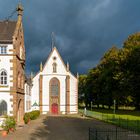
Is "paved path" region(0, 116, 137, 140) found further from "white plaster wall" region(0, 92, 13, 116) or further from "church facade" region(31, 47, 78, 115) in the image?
"church facade" region(31, 47, 78, 115)

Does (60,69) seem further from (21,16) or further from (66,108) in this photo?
(21,16)

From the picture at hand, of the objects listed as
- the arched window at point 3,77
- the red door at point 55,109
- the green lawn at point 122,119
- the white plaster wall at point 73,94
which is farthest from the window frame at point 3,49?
the red door at point 55,109

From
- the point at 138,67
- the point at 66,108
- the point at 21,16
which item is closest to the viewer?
the point at 21,16

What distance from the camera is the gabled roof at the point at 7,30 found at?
45.5 metres

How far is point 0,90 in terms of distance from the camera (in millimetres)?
45000

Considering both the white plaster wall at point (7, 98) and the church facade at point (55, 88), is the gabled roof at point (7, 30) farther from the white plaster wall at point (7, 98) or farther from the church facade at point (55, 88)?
the church facade at point (55, 88)

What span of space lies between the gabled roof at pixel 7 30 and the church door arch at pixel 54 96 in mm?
40522

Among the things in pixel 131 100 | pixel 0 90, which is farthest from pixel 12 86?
pixel 131 100

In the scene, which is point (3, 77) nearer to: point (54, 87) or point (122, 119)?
point (122, 119)

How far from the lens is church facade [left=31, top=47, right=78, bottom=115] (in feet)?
291

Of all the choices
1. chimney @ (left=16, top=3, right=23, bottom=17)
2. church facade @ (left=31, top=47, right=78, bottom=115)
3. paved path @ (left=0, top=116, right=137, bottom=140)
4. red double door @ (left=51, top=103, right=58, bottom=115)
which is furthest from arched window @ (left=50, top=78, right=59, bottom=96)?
paved path @ (left=0, top=116, right=137, bottom=140)

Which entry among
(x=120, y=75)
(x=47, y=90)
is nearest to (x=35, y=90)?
(x=47, y=90)

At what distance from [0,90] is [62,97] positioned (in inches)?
1777

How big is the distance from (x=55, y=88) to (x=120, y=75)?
16676 mm
